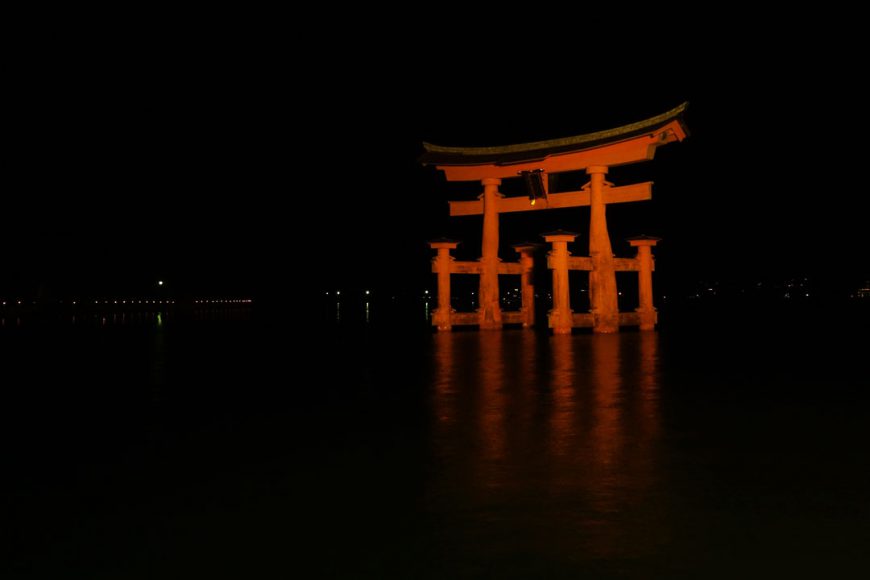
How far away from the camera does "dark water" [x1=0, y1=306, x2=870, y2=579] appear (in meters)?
3.54

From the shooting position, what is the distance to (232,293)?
→ 6500cm

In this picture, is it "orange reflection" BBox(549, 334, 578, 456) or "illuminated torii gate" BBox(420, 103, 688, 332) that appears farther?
"illuminated torii gate" BBox(420, 103, 688, 332)

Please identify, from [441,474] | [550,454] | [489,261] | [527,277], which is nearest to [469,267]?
[489,261]

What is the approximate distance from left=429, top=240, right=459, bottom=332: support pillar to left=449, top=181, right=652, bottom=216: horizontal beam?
1210mm

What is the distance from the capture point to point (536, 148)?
20.6 meters

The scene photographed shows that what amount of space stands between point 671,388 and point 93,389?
23.3 ft

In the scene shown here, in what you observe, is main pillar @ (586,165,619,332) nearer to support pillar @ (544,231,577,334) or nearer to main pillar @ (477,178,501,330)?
support pillar @ (544,231,577,334)

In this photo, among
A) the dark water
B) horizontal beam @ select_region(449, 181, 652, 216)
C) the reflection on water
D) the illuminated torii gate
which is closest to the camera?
the dark water

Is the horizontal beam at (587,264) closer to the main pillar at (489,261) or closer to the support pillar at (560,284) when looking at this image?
the support pillar at (560,284)

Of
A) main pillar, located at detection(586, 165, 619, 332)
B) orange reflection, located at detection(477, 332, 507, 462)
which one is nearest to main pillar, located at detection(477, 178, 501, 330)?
main pillar, located at detection(586, 165, 619, 332)

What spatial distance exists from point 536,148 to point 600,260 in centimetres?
338

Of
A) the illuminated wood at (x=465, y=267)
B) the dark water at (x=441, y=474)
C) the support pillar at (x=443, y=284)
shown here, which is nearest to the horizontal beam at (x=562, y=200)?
the support pillar at (x=443, y=284)

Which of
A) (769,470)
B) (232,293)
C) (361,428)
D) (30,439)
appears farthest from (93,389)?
(232,293)

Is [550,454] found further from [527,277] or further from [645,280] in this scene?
[527,277]
